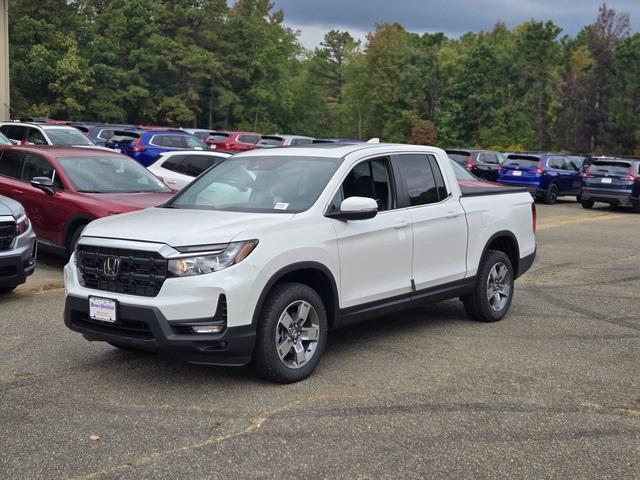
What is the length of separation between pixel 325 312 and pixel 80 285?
1.85m

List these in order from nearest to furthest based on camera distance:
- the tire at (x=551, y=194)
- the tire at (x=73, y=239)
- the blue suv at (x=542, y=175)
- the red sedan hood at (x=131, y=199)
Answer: the red sedan hood at (x=131, y=199)
the tire at (x=73, y=239)
the blue suv at (x=542, y=175)
the tire at (x=551, y=194)

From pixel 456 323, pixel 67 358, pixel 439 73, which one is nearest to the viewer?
pixel 67 358

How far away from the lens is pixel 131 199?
1010 cm

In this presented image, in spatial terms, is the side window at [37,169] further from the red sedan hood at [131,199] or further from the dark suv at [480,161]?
the dark suv at [480,161]

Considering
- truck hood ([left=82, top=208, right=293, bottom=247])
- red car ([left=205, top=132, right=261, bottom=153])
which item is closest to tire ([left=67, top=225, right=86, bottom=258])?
truck hood ([left=82, top=208, right=293, bottom=247])

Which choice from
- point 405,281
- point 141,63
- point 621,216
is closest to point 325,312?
point 405,281

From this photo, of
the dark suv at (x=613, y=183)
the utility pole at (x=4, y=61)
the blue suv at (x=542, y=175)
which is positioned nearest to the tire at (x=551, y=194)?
the blue suv at (x=542, y=175)

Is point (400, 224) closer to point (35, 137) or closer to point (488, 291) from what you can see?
point (488, 291)

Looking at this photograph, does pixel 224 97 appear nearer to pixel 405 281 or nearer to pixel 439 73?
pixel 439 73

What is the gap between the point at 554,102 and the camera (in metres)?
74.4

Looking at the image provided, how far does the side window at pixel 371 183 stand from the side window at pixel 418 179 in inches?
9.8

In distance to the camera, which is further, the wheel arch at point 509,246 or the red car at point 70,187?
the red car at point 70,187

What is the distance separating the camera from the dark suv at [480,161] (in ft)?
96.1

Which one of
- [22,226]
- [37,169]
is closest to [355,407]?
[22,226]
